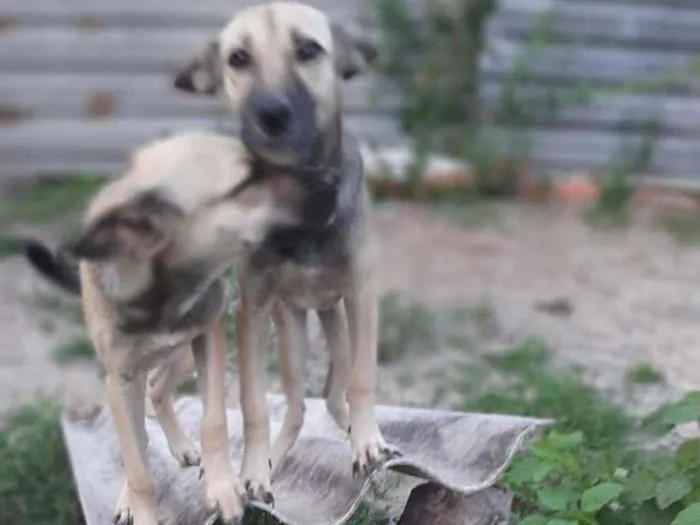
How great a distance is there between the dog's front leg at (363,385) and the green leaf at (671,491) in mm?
665

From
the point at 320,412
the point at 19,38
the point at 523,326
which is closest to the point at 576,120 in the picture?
the point at 523,326

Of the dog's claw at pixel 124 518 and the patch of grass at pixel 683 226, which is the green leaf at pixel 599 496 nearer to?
the dog's claw at pixel 124 518

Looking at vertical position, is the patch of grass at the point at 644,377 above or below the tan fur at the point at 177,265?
below

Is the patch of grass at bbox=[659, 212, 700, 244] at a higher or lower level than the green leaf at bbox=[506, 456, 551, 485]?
lower

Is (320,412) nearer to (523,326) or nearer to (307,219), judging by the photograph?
(307,219)

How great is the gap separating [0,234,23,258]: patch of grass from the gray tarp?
12.2 ft

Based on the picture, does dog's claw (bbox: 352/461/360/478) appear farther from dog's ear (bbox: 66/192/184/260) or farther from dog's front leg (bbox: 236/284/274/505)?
dog's ear (bbox: 66/192/184/260)

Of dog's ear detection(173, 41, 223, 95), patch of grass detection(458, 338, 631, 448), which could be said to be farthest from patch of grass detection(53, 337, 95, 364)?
dog's ear detection(173, 41, 223, 95)

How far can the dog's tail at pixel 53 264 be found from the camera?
3062 mm

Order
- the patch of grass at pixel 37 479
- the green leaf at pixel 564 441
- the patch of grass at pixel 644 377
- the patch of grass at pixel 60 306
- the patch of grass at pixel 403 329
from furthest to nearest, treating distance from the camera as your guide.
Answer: the patch of grass at pixel 60 306 < the patch of grass at pixel 403 329 < the patch of grass at pixel 644 377 < the patch of grass at pixel 37 479 < the green leaf at pixel 564 441

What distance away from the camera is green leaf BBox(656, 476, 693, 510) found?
3006mm

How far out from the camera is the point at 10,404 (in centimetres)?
494

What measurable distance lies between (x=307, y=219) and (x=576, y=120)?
624 centimetres

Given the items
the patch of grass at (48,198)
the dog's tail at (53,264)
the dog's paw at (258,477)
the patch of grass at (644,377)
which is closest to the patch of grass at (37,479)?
the dog's tail at (53,264)
